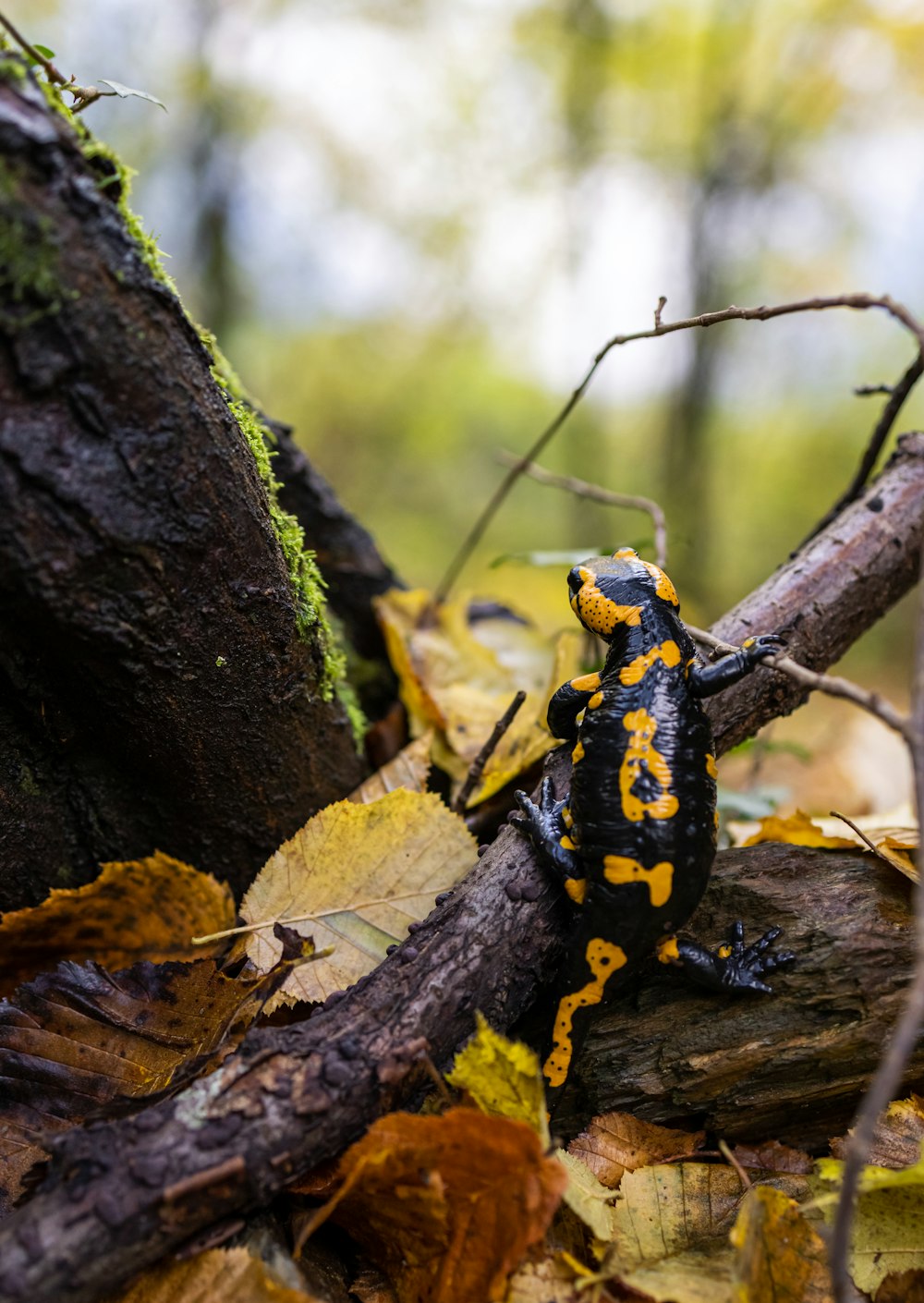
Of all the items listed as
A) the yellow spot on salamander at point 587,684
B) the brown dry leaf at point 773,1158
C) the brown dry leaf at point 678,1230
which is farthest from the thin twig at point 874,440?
the brown dry leaf at point 678,1230

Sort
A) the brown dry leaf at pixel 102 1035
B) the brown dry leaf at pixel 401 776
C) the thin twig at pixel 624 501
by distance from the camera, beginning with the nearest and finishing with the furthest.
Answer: the brown dry leaf at pixel 102 1035 < the brown dry leaf at pixel 401 776 < the thin twig at pixel 624 501

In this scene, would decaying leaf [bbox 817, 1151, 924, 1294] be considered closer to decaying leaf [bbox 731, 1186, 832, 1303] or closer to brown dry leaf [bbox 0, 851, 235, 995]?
decaying leaf [bbox 731, 1186, 832, 1303]

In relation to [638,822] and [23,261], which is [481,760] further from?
[23,261]

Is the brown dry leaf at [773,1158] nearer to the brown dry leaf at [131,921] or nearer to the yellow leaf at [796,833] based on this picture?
the yellow leaf at [796,833]

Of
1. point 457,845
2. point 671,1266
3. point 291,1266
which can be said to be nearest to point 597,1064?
point 671,1266

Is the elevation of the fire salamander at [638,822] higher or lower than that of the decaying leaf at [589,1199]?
higher

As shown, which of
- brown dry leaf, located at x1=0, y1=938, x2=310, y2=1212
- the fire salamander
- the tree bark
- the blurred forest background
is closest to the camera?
the tree bark

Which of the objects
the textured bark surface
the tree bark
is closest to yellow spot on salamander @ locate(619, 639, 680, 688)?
the tree bark

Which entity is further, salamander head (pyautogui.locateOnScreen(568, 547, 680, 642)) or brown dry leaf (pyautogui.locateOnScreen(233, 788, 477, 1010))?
salamander head (pyautogui.locateOnScreen(568, 547, 680, 642))
